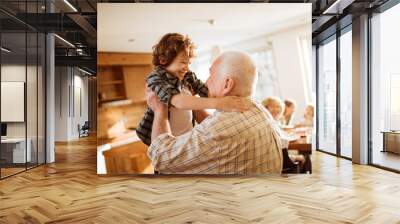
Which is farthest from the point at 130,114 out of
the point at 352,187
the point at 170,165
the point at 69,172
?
the point at 352,187

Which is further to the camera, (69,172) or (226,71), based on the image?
(69,172)

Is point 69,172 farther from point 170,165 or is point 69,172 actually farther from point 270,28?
point 270,28

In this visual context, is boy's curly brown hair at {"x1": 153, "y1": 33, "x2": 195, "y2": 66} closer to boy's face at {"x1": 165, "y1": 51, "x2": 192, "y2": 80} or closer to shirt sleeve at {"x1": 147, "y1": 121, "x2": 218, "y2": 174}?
boy's face at {"x1": 165, "y1": 51, "x2": 192, "y2": 80}

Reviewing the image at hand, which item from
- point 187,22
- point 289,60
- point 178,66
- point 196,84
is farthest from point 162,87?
point 289,60

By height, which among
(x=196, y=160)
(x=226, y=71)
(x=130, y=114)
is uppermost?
(x=226, y=71)

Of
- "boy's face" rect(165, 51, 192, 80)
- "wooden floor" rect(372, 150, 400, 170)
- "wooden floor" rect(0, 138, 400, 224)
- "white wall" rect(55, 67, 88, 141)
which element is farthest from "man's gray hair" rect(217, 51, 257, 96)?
"white wall" rect(55, 67, 88, 141)

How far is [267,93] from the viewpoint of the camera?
5.11m

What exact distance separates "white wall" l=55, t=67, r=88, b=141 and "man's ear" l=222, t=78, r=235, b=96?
3.62m

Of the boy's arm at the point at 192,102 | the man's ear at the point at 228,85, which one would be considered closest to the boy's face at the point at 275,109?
the man's ear at the point at 228,85

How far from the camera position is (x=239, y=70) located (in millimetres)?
4938

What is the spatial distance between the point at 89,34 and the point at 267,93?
3.84 m

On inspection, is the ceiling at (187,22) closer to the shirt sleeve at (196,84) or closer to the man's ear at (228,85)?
the shirt sleeve at (196,84)

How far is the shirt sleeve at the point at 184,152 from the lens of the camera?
482 centimetres

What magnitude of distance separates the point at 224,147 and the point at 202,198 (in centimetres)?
90
